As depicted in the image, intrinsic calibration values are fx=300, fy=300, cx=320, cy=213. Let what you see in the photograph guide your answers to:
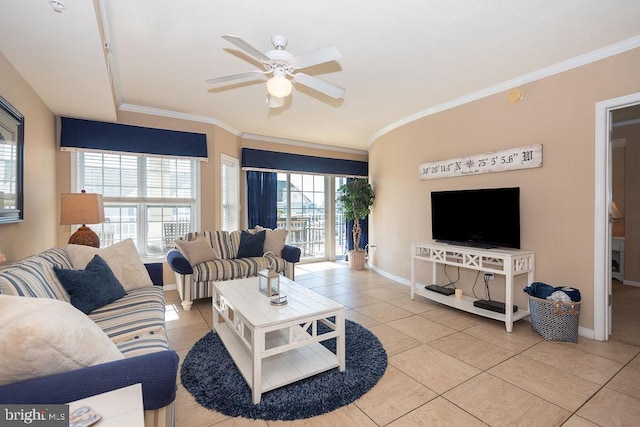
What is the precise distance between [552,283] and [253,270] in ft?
10.6

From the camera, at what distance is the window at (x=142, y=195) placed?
3.90 m

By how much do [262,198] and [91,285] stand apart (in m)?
3.56

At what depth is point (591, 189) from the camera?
265cm

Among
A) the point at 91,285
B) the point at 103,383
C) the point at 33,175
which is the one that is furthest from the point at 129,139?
the point at 103,383

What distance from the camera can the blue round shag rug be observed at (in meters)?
1.75

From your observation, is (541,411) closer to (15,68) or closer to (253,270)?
(253,270)

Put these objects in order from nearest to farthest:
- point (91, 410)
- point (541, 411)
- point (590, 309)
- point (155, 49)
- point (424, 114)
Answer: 1. point (91, 410)
2. point (541, 411)
3. point (155, 49)
4. point (590, 309)
5. point (424, 114)

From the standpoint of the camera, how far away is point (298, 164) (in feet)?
19.0

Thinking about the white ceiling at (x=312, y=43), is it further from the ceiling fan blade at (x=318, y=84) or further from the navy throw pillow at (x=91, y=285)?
the navy throw pillow at (x=91, y=285)

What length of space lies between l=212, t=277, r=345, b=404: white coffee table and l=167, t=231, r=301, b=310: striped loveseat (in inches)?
29.7

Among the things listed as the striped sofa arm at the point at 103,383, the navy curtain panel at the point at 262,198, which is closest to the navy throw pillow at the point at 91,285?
the striped sofa arm at the point at 103,383

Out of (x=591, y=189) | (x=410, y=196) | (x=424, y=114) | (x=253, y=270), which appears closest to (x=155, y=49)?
(x=253, y=270)

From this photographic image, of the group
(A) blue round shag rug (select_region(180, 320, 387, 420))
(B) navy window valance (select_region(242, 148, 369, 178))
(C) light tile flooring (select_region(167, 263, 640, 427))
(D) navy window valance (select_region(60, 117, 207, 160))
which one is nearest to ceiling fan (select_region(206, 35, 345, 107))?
(A) blue round shag rug (select_region(180, 320, 387, 420))

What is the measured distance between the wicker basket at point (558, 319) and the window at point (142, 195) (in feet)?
14.2
